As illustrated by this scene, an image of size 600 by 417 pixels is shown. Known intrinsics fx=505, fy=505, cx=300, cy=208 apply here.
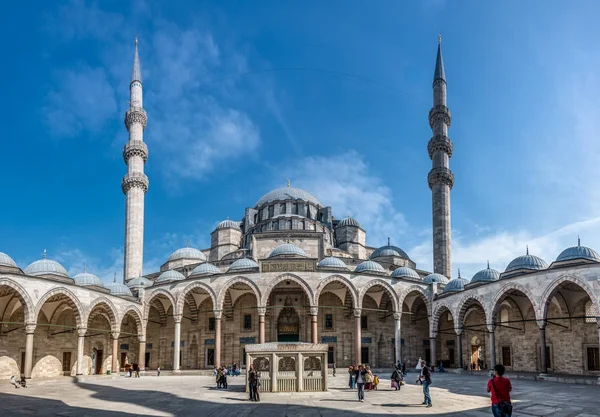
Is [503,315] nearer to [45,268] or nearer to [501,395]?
[501,395]

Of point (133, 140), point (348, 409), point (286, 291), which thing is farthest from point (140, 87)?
point (348, 409)

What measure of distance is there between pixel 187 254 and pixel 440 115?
72.6 ft

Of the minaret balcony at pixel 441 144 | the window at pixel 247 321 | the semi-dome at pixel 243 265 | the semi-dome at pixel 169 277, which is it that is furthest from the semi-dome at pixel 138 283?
the minaret balcony at pixel 441 144

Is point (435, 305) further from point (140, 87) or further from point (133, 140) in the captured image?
point (140, 87)

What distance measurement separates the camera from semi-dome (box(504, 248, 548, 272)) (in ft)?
84.2

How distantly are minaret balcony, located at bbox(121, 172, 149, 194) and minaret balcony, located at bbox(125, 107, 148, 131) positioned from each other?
175 inches

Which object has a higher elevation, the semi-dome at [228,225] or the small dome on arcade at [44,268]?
the semi-dome at [228,225]

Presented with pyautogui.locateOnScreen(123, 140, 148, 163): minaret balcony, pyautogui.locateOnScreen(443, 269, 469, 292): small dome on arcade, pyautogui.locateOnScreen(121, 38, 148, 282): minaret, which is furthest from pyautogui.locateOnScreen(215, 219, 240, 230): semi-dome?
pyautogui.locateOnScreen(443, 269, 469, 292): small dome on arcade

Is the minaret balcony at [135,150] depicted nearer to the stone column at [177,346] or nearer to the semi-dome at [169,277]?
the semi-dome at [169,277]

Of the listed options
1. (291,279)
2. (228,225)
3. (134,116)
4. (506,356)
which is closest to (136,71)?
(134,116)

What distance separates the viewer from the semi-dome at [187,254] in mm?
38125

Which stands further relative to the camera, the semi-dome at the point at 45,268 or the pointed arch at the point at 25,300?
the semi-dome at the point at 45,268

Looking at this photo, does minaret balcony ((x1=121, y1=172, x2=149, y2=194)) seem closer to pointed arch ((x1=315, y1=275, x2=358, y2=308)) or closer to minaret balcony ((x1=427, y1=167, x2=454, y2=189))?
pointed arch ((x1=315, y1=275, x2=358, y2=308))

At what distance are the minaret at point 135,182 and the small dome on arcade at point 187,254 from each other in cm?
284
